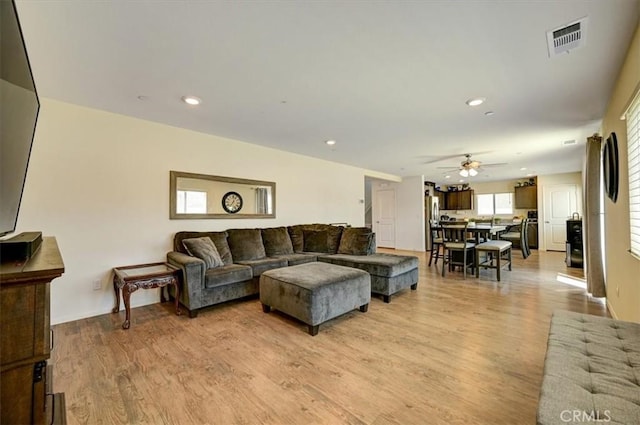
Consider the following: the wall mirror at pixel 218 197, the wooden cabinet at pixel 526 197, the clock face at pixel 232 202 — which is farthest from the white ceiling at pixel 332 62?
the wooden cabinet at pixel 526 197

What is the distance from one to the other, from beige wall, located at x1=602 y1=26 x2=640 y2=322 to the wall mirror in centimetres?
442

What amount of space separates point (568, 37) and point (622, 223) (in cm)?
183

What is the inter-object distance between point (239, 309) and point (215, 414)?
184 centimetres

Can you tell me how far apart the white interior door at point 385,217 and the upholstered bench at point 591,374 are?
7.16 m

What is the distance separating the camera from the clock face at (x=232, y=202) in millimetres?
4438

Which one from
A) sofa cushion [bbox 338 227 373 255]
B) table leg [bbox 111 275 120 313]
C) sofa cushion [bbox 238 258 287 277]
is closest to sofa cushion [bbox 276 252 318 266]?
sofa cushion [bbox 238 258 287 277]

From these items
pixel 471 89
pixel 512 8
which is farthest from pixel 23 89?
pixel 471 89

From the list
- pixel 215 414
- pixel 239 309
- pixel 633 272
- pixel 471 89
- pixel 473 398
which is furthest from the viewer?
pixel 239 309

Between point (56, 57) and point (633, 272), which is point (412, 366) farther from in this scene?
point (56, 57)

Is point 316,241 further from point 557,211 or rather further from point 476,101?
point 557,211

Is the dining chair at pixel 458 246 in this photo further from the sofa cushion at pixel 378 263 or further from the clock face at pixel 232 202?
the clock face at pixel 232 202

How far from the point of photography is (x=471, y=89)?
273cm

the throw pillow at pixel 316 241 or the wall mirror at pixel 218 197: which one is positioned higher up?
the wall mirror at pixel 218 197

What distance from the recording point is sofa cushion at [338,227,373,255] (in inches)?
176
